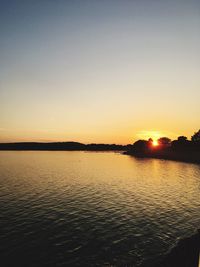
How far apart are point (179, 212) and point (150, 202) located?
707 cm

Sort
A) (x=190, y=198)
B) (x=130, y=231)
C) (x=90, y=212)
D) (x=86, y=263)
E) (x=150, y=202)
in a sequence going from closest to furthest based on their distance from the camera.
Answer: (x=86, y=263) < (x=130, y=231) < (x=90, y=212) < (x=150, y=202) < (x=190, y=198)

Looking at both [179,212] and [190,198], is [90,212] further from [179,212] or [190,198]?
[190,198]

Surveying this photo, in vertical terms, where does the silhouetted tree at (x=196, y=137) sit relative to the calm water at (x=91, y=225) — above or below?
above

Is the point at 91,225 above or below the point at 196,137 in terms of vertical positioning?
below

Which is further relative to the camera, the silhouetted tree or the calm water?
the silhouetted tree

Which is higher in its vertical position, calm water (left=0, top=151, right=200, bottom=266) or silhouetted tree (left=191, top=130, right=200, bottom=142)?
silhouetted tree (left=191, top=130, right=200, bottom=142)

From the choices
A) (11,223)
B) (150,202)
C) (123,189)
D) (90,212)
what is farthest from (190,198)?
(11,223)

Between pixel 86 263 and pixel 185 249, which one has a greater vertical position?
pixel 185 249

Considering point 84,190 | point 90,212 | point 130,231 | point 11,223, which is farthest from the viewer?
point 84,190

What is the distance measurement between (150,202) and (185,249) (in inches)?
845

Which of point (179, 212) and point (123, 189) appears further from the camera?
point (123, 189)

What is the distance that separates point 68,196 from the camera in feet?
147

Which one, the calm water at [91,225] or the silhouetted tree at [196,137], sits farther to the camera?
the silhouetted tree at [196,137]

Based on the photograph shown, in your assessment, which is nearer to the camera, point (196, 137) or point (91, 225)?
point (91, 225)
